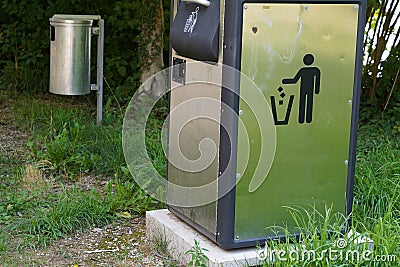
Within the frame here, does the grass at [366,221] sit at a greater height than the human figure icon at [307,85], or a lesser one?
lesser

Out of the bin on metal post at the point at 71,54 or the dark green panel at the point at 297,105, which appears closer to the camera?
the dark green panel at the point at 297,105

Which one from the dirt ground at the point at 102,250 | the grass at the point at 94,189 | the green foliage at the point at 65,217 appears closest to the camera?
the grass at the point at 94,189

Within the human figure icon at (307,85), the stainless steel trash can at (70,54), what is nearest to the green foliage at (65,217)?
the human figure icon at (307,85)

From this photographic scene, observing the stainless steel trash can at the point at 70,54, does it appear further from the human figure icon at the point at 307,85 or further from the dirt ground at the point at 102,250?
the human figure icon at the point at 307,85

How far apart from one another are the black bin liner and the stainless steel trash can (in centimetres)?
334

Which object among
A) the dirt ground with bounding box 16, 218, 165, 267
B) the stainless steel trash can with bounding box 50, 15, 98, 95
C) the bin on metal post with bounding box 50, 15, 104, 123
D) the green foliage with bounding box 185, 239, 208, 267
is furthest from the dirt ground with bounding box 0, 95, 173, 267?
the stainless steel trash can with bounding box 50, 15, 98, 95

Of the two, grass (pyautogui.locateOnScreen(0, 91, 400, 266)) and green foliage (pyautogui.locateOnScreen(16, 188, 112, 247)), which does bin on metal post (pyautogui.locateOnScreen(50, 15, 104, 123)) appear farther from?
green foliage (pyautogui.locateOnScreen(16, 188, 112, 247))

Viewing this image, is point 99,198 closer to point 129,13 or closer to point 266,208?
point 266,208

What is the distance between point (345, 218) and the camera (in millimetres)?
3783

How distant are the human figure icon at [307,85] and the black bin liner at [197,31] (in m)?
0.39

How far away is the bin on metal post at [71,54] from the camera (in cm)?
699

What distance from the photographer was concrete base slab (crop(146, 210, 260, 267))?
356 cm

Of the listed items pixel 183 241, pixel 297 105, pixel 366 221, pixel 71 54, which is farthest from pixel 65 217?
pixel 71 54

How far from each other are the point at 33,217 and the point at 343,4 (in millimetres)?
2154
